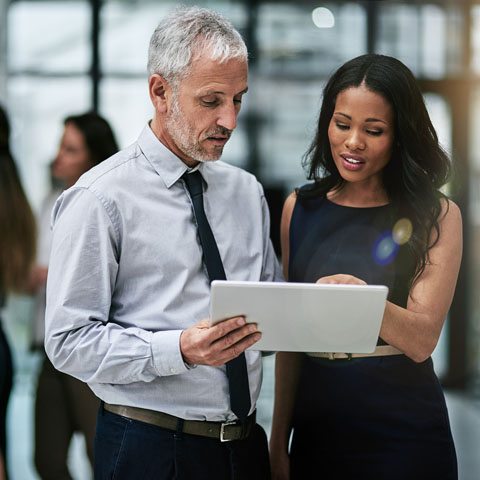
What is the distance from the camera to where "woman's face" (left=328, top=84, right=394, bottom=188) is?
5.45 ft

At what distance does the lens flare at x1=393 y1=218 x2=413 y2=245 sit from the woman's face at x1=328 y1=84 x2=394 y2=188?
15 cm

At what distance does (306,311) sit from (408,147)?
58cm

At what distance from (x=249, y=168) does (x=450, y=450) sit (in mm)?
3590

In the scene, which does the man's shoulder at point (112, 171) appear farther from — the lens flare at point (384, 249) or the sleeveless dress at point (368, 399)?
the lens flare at point (384, 249)

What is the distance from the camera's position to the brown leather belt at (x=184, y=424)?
1.55m

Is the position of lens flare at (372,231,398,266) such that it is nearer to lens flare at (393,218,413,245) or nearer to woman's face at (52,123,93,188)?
lens flare at (393,218,413,245)

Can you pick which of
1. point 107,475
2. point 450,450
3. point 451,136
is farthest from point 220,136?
point 451,136

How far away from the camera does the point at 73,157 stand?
9.23 ft

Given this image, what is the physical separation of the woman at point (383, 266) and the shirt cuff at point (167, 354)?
1.44 feet

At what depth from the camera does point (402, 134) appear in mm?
1672

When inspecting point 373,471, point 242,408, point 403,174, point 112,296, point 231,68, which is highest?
point 231,68

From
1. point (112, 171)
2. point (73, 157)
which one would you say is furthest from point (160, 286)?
point (73, 157)

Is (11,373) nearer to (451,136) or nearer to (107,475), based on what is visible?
(107,475)

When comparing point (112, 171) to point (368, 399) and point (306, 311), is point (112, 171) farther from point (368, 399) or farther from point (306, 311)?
point (368, 399)
